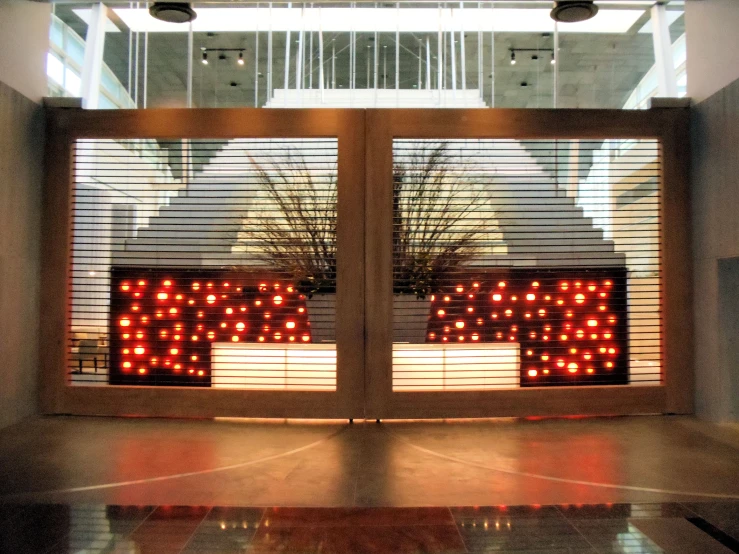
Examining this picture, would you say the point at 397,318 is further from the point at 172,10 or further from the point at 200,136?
the point at 172,10

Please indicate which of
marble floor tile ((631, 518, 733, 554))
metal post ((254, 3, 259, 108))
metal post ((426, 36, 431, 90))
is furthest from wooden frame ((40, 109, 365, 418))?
metal post ((426, 36, 431, 90))

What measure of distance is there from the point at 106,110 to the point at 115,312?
192 centimetres

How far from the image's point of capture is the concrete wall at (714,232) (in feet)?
16.8

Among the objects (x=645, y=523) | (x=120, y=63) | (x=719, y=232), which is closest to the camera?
(x=645, y=523)

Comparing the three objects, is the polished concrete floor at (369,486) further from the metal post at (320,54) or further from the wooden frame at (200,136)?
the metal post at (320,54)

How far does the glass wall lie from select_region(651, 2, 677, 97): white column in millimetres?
199

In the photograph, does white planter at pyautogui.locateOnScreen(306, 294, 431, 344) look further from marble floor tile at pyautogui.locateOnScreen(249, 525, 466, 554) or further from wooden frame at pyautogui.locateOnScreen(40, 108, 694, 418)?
marble floor tile at pyautogui.locateOnScreen(249, 525, 466, 554)

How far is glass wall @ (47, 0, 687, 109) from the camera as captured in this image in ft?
23.1

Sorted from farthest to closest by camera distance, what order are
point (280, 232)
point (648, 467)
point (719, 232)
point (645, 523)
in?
point (280, 232) < point (719, 232) < point (648, 467) < point (645, 523)

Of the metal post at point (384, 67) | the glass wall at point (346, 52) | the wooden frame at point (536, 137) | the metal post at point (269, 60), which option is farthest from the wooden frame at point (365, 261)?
the metal post at point (384, 67)

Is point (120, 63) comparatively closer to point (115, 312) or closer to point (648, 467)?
point (115, 312)

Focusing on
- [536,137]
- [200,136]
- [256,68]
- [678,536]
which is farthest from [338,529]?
Answer: [256,68]

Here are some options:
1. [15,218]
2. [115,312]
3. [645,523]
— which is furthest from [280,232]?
[645,523]

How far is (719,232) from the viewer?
5273mm
